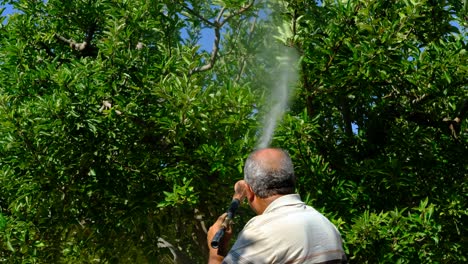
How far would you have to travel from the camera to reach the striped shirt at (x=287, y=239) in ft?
10.9

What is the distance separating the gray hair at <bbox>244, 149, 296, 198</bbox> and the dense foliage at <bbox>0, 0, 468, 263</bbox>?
183 inches

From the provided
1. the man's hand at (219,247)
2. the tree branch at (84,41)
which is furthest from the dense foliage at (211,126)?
the man's hand at (219,247)

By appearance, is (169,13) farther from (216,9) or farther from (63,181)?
(63,181)

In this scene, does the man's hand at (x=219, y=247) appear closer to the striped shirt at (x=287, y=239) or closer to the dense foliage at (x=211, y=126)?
the striped shirt at (x=287, y=239)

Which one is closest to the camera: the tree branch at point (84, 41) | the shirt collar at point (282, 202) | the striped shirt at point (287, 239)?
the striped shirt at point (287, 239)

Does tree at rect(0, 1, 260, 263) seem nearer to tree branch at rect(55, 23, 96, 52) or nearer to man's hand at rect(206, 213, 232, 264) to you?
tree branch at rect(55, 23, 96, 52)

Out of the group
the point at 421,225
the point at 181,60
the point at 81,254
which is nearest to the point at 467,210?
the point at 421,225

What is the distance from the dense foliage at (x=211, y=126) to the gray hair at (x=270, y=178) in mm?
4649

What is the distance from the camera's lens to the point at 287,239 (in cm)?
335

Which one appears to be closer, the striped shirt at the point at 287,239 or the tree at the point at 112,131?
the striped shirt at the point at 287,239

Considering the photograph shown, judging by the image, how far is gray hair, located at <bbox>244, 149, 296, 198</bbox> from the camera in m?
3.53

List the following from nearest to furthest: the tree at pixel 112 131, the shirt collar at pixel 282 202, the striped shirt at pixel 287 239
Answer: the striped shirt at pixel 287 239 < the shirt collar at pixel 282 202 < the tree at pixel 112 131

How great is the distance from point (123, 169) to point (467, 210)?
4.05m

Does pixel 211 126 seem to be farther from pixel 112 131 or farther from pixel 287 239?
pixel 287 239
